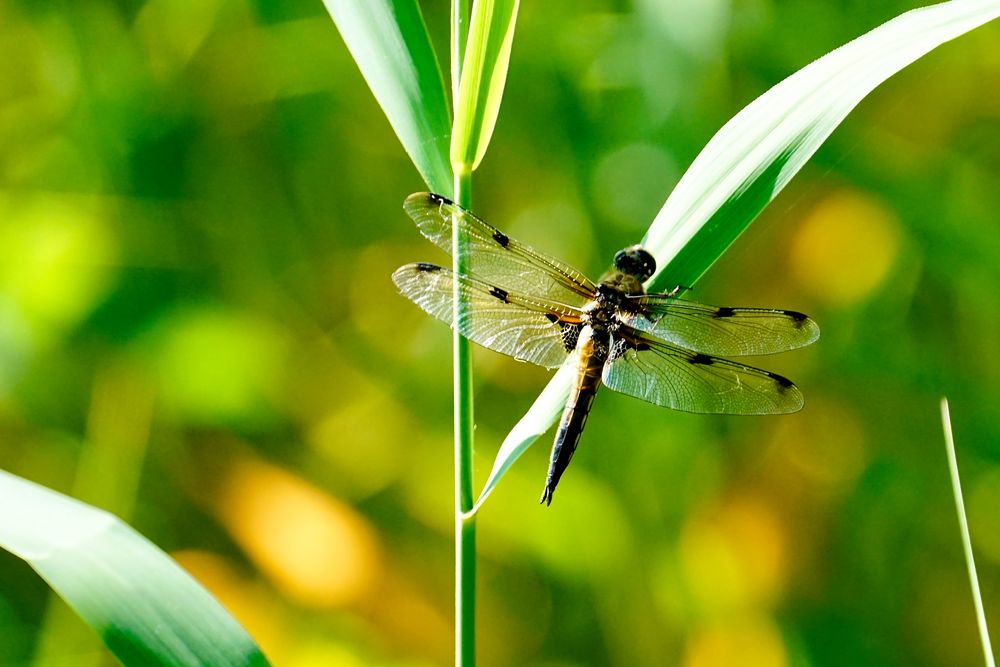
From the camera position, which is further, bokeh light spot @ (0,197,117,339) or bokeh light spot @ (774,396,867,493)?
bokeh light spot @ (774,396,867,493)

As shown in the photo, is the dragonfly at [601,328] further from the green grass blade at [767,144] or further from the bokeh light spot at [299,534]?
the bokeh light spot at [299,534]

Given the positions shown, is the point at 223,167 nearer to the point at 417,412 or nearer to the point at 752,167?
the point at 417,412

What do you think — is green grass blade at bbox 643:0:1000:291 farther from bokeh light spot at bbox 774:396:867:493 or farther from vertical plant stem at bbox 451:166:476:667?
bokeh light spot at bbox 774:396:867:493

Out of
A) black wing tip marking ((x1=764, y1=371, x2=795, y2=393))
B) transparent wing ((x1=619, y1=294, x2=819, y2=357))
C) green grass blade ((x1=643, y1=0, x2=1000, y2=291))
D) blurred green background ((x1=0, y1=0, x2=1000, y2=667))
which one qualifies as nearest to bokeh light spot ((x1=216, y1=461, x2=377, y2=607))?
blurred green background ((x1=0, y1=0, x2=1000, y2=667))

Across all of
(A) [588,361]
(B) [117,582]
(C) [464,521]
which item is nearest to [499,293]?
(A) [588,361]

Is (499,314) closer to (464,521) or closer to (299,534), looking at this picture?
(464,521)

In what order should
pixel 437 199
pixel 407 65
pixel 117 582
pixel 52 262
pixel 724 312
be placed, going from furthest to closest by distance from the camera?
1. pixel 52 262
2. pixel 724 312
3. pixel 437 199
4. pixel 407 65
5. pixel 117 582

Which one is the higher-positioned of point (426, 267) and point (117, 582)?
point (426, 267)
